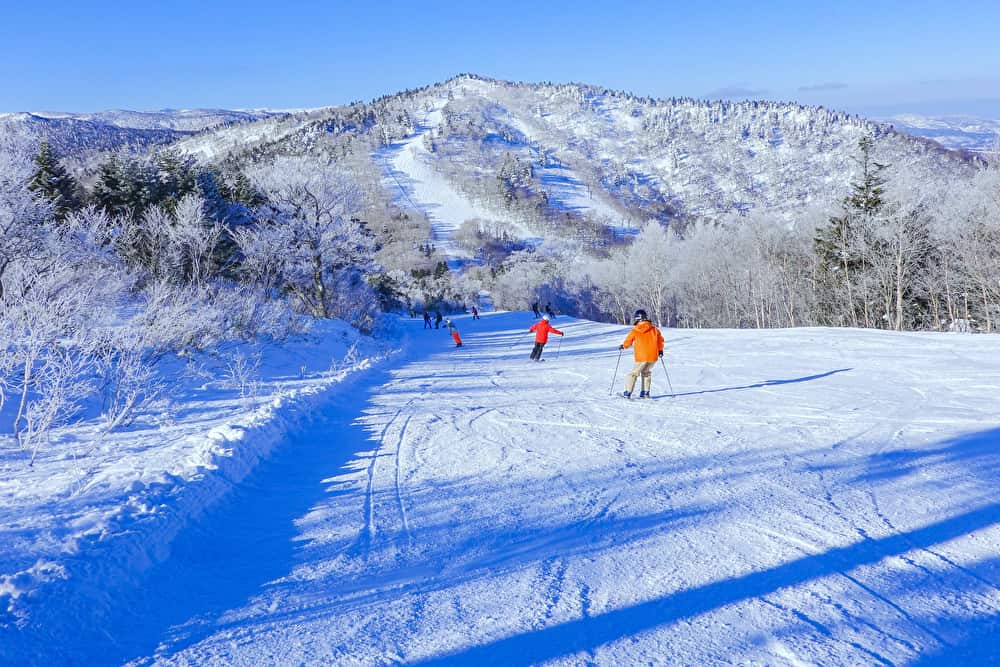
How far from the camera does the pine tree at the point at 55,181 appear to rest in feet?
75.9

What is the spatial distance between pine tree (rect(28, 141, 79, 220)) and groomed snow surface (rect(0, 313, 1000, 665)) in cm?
2330

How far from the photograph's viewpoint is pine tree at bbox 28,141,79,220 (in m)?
23.1

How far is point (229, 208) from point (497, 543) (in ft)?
105

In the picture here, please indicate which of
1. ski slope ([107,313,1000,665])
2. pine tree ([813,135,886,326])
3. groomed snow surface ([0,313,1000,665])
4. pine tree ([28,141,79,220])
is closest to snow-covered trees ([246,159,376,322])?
pine tree ([28,141,79,220])

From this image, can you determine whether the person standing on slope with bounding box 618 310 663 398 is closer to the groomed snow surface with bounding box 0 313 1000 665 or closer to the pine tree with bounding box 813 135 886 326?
the groomed snow surface with bounding box 0 313 1000 665

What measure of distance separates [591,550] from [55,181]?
30623mm

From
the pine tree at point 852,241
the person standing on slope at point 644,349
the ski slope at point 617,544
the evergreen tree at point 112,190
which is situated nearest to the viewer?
the ski slope at point 617,544

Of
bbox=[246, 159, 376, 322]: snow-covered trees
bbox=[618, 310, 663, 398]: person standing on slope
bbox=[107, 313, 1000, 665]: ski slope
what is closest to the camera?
bbox=[107, 313, 1000, 665]: ski slope

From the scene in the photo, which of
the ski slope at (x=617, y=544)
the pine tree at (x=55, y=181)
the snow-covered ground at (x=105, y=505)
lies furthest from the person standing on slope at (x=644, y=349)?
the pine tree at (x=55, y=181)

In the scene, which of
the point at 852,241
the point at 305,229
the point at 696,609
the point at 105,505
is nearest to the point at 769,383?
the point at 696,609

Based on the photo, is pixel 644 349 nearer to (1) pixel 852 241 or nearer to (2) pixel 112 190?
(2) pixel 112 190

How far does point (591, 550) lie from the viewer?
4004mm

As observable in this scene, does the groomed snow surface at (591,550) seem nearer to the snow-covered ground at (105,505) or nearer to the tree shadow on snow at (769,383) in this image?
the snow-covered ground at (105,505)

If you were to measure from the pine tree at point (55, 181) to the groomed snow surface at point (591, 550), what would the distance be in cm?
2330
